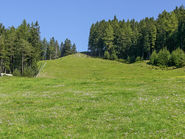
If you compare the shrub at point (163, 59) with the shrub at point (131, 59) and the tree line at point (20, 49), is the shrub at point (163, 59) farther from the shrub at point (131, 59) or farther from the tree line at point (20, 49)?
the tree line at point (20, 49)

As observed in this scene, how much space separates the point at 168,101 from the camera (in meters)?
15.5

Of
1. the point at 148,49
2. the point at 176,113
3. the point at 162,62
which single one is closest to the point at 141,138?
the point at 176,113

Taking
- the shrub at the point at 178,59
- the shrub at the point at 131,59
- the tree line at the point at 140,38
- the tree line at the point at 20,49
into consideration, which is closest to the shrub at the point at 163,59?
the shrub at the point at 178,59

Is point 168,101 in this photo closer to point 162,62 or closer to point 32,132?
point 32,132

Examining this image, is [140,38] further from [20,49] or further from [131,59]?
[20,49]

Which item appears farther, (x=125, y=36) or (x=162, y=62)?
(x=125, y=36)

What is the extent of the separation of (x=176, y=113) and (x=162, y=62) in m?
91.5

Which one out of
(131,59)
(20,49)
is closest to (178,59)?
(131,59)

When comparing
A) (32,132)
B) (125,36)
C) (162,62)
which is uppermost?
(125,36)

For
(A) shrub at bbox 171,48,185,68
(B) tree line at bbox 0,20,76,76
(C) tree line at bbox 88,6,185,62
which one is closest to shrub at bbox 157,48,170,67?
(A) shrub at bbox 171,48,185,68

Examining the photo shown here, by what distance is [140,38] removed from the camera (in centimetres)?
14025

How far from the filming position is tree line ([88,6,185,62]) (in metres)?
126

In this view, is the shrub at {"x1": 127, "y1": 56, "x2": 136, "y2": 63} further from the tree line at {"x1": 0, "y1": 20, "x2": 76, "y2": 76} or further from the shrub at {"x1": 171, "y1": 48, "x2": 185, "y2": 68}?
the tree line at {"x1": 0, "y1": 20, "x2": 76, "y2": 76}

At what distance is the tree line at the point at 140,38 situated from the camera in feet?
412
